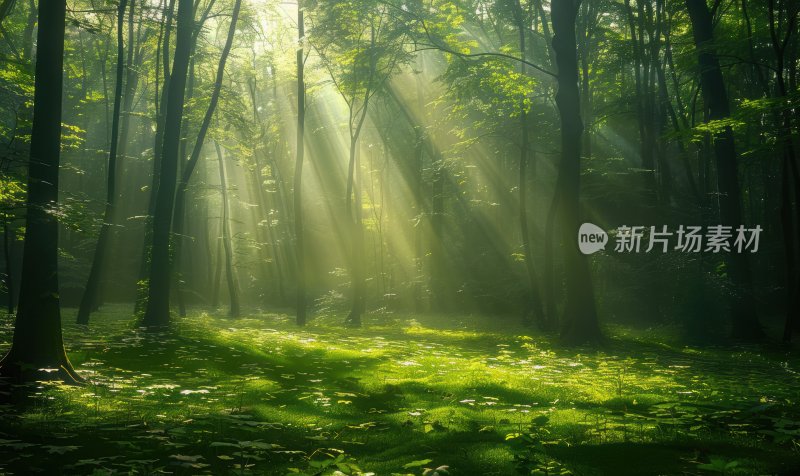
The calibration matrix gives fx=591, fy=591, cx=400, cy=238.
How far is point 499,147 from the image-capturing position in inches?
1040

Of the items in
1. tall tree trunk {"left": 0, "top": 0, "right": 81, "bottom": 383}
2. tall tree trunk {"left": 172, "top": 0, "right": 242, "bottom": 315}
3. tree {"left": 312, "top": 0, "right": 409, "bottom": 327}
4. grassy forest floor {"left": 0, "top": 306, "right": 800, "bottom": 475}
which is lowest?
grassy forest floor {"left": 0, "top": 306, "right": 800, "bottom": 475}

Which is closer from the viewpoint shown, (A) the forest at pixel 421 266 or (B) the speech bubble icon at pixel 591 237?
(A) the forest at pixel 421 266

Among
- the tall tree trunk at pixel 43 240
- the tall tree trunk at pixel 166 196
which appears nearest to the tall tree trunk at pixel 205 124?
the tall tree trunk at pixel 166 196

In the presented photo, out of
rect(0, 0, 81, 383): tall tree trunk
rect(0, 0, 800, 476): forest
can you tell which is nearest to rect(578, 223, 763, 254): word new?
rect(0, 0, 800, 476): forest

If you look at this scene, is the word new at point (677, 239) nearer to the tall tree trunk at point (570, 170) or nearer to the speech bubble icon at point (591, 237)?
the speech bubble icon at point (591, 237)

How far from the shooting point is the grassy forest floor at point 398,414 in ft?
14.2

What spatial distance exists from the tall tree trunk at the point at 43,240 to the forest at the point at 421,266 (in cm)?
3

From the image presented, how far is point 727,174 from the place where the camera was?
16594 millimetres

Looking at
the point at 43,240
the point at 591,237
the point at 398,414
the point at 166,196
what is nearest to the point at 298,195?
the point at 166,196

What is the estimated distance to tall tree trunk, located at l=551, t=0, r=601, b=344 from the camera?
14.3 meters

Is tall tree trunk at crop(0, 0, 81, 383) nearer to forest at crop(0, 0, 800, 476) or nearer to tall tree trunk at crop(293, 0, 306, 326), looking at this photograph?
forest at crop(0, 0, 800, 476)

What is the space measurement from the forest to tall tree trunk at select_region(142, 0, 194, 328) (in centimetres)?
7

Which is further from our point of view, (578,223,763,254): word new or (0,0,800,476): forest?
(578,223,763,254): word new

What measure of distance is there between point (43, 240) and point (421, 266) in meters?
25.4
